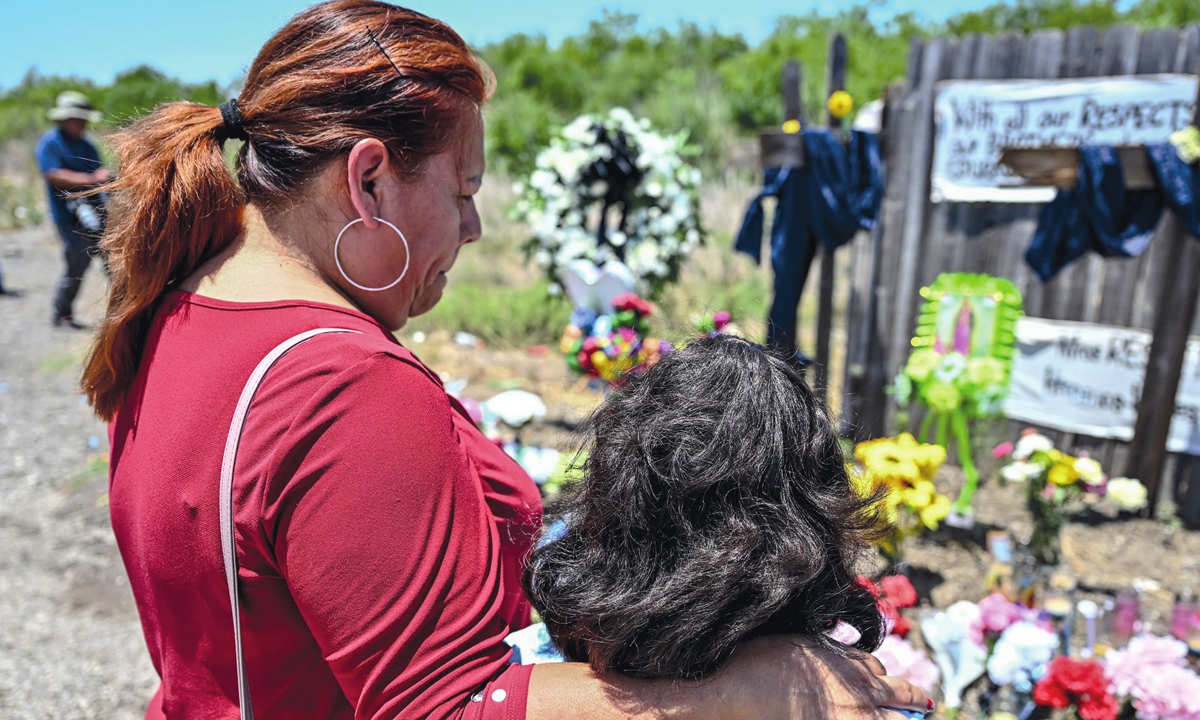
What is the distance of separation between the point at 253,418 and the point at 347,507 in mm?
143

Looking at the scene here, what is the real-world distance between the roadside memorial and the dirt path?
300cm

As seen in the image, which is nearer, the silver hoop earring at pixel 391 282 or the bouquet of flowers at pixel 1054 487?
the silver hoop earring at pixel 391 282

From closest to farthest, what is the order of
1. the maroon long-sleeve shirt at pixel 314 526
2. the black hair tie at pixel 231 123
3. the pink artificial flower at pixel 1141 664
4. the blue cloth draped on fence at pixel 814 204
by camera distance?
the maroon long-sleeve shirt at pixel 314 526 → the black hair tie at pixel 231 123 → the pink artificial flower at pixel 1141 664 → the blue cloth draped on fence at pixel 814 204

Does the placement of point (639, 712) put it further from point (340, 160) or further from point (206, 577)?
point (340, 160)

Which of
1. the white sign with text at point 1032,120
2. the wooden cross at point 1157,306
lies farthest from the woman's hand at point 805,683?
the white sign with text at point 1032,120

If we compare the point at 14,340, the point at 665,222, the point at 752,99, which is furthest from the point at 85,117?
the point at 752,99

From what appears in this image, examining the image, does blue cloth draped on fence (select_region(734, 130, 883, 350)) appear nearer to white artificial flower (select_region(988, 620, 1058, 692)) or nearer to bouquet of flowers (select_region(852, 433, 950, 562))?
bouquet of flowers (select_region(852, 433, 950, 562))

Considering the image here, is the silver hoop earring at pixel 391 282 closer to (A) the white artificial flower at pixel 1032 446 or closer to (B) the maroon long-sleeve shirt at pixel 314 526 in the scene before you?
(B) the maroon long-sleeve shirt at pixel 314 526

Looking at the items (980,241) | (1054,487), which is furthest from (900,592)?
(980,241)

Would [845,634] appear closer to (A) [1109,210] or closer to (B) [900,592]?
(B) [900,592]

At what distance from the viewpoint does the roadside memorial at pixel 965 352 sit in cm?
321

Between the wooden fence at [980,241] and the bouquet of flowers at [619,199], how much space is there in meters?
1.14

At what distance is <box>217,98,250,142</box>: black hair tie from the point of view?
1.01 meters

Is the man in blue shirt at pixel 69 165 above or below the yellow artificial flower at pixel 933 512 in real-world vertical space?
above
